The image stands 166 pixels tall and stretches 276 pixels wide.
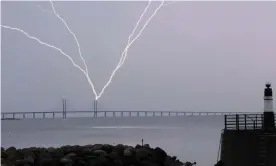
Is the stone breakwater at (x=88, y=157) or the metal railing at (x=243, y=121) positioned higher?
the metal railing at (x=243, y=121)

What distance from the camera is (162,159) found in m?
24.0

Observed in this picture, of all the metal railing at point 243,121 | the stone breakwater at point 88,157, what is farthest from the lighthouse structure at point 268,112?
the stone breakwater at point 88,157

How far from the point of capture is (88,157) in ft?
75.8

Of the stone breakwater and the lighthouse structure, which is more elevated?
the lighthouse structure

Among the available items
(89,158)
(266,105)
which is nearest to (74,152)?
(89,158)

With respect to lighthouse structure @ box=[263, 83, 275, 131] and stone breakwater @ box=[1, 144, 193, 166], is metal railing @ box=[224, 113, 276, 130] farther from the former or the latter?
stone breakwater @ box=[1, 144, 193, 166]

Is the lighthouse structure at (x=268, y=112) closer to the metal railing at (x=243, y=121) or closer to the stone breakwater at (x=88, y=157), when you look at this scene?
the metal railing at (x=243, y=121)

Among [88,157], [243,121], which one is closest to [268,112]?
[243,121]

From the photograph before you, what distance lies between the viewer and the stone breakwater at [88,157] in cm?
2258

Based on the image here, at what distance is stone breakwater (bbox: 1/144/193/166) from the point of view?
2258 centimetres

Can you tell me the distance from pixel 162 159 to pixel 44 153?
457 cm

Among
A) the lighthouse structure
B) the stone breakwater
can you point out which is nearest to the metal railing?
the lighthouse structure

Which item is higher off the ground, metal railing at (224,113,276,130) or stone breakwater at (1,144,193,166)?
metal railing at (224,113,276,130)

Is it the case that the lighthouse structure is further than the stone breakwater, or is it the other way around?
the stone breakwater
